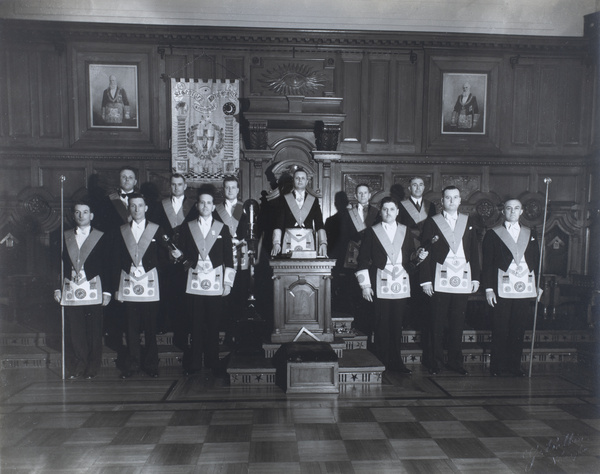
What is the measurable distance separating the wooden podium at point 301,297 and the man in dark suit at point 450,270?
3.15 ft

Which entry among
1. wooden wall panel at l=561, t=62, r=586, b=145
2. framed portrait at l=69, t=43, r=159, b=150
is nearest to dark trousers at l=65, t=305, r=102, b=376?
framed portrait at l=69, t=43, r=159, b=150

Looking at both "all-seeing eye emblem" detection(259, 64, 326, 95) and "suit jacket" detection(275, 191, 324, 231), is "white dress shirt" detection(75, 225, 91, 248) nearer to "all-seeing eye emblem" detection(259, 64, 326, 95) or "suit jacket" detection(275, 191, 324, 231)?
"suit jacket" detection(275, 191, 324, 231)

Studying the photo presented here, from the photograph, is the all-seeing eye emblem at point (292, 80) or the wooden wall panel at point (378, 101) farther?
the wooden wall panel at point (378, 101)

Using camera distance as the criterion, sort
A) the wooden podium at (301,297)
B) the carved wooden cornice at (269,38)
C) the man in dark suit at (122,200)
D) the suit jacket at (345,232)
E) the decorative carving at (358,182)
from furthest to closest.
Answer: the decorative carving at (358,182) < the carved wooden cornice at (269,38) < the suit jacket at (345,232) < the man in dark suit at (122,200) < the wooden podium at (301,297)

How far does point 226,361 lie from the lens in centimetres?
517

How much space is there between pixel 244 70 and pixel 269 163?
4.26 ft

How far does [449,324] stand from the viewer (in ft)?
16.6

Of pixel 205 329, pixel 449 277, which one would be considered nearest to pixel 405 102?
pixel 449 277

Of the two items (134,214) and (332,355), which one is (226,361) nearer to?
(332,355)

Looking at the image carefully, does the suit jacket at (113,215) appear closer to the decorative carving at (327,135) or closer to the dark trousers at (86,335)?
the dark trousers at (86,335)

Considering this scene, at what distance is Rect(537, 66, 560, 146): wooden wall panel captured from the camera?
289 inches

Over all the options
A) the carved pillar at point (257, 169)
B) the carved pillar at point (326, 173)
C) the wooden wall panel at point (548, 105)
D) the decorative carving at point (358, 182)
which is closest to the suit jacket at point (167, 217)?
the carved pillar at point (257, 169)

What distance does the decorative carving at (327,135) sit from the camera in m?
6.84

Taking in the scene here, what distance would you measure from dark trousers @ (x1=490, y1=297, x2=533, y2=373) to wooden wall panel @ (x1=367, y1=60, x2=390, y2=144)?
10.6 ft
